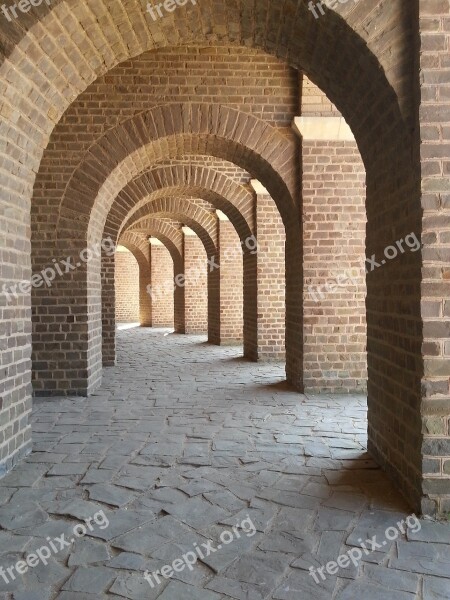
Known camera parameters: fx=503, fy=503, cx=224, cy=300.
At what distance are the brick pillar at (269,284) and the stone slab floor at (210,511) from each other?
160 inches

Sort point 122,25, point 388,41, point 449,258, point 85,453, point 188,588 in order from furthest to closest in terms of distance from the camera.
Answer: point 85,453 → point 122,25 → point 388,41 → point 449,258 → point 188,588

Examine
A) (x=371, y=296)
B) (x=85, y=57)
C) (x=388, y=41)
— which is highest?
(x=85, y=57)

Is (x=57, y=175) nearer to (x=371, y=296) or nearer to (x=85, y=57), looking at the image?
(x=85, y=57)

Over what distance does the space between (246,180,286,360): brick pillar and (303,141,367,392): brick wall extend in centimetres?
296

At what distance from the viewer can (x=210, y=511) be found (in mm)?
3100

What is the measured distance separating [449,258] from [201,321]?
1413 cm

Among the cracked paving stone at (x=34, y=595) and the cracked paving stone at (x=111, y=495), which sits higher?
the cracked paving stone at (x=111, y=495)

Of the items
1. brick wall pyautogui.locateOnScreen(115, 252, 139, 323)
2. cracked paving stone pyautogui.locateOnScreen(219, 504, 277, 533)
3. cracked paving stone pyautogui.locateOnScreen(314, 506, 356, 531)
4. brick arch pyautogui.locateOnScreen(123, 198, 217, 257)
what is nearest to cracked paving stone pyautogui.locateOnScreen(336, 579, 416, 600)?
cracked paving stone pyautogui.locateOnScreen(314, 506, 356, 531)

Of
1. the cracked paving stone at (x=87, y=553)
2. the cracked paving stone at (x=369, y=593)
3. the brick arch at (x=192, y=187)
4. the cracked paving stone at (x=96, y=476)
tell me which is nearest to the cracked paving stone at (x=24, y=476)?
the cracked paving stone at (x=96, y=476)

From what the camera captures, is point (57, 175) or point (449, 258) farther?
point (57, 175)

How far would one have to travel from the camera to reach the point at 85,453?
4.24m

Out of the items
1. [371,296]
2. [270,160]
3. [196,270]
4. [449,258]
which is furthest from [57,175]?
[196,270]

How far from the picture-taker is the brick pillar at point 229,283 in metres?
12.9

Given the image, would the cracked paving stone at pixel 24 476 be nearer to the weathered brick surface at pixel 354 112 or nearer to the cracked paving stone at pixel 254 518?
the weathered brick surface at pixel 354 112
